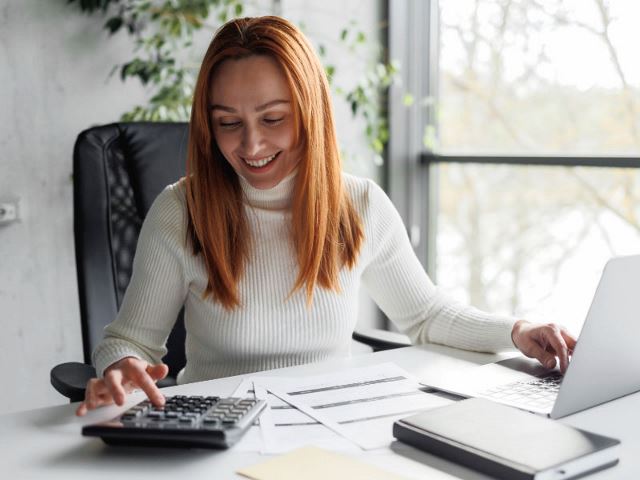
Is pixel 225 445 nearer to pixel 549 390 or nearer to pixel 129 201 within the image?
pixel 549 390

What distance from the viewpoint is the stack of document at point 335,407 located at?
1013mm

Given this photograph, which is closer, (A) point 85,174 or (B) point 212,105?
(B) point 212,105

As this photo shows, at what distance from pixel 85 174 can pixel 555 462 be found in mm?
1140

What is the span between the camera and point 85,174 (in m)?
1.65

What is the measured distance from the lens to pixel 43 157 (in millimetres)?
2336

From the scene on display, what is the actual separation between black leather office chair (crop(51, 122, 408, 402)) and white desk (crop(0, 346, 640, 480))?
483 mm

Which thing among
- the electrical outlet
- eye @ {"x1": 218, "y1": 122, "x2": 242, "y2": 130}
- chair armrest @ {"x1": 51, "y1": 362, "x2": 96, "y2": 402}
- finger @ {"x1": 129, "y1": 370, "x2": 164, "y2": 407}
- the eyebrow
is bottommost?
chair armrest @ {"x1": 51, "y1": 362, "x2": 96, "y2": 402}

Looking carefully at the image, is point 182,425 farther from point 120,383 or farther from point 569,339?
point 569,339

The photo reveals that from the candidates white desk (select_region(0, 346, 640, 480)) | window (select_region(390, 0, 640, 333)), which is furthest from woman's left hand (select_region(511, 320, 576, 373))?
window (select_region(390, 0, 640, 333))

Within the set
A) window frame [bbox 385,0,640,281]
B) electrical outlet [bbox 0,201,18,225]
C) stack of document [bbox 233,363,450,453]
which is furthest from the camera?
window frame [bbox 385,0,640,281]

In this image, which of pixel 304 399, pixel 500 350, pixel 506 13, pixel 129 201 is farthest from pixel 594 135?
pixel 304 399

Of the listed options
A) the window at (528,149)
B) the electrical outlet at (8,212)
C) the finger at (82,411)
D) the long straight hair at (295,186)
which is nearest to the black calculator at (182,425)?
the finger at (82,411)

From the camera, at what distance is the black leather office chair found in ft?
5.31

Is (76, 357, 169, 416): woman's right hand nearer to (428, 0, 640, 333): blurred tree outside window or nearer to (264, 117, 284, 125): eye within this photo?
(264, 117, 284, 125): eye
